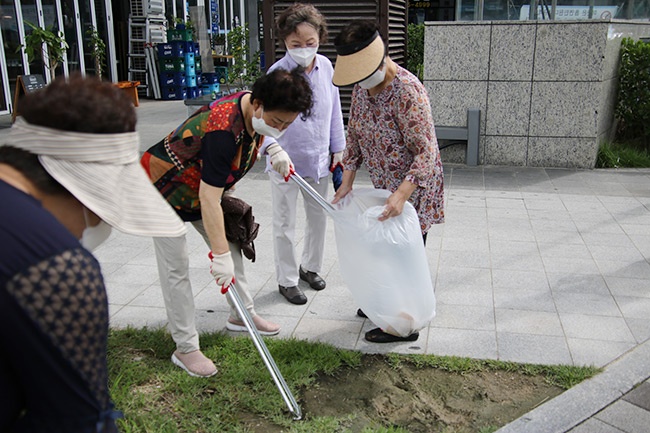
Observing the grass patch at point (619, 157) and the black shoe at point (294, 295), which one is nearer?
the black shoe at point (294, 295)

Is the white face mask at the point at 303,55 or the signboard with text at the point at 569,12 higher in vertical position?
the signboard with text at the point at 569,12

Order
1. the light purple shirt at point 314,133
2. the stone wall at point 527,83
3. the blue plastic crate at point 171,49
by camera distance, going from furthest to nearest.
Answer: the blue plastic crate at point 171,49
the stone wall at point 527,83
the light purple shirt at point 314,133

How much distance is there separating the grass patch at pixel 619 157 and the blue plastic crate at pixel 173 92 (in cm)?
1163

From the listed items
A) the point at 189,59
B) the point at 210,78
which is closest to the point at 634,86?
the point at 189,59

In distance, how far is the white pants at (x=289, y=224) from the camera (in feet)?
13.9

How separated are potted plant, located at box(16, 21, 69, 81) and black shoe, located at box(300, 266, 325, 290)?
972cm

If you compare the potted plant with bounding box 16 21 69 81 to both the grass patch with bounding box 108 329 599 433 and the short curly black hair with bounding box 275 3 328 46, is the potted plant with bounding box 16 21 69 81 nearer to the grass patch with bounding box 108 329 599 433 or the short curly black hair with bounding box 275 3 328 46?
the short curly black hair with bounding box 275 3 328 46

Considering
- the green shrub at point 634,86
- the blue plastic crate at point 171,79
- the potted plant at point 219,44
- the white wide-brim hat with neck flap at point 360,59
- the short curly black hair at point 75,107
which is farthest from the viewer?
the potted plant at point 219,44

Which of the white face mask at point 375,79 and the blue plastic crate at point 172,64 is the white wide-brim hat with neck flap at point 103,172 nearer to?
the white face mask at point 375,79

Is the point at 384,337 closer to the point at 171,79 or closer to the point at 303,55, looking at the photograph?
the point at 303,55

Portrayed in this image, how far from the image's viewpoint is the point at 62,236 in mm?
1159

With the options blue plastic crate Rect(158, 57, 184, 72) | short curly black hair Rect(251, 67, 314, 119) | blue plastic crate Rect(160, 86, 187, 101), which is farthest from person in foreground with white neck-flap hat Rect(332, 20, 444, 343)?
blue plastic crate Rect(160, 86, 187, 101)

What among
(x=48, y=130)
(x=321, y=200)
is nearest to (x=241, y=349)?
(x=321, y=200)

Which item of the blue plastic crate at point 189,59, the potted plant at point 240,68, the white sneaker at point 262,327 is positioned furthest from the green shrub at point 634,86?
the blue plastic crate at point 189,59
